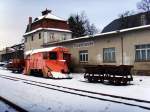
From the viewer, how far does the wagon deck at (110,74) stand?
1900cm

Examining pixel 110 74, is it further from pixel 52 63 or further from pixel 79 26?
pixel 79 26

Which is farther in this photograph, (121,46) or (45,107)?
(121,46)

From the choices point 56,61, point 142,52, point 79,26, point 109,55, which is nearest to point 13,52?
point 79,26

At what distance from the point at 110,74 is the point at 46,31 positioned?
32659mm

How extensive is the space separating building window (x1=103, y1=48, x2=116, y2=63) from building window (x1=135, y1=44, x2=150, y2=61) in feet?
10.1

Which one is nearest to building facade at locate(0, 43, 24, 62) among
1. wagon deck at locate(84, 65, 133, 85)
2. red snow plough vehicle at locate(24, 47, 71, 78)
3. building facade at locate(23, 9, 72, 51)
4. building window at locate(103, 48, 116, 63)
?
building facade at locate(23, 9, 72, 51)

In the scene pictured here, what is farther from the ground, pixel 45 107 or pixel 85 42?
pixel 85 42

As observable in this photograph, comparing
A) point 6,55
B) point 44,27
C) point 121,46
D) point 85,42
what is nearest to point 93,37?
point 85,42

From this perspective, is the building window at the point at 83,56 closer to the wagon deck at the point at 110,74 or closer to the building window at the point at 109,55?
the building window at the point at 109,55

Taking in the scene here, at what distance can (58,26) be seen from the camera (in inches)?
2142

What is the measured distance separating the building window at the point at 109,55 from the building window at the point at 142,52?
308cm

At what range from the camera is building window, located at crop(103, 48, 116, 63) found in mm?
29997

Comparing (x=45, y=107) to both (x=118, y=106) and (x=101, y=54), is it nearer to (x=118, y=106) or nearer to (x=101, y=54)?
(x=118, y=106)

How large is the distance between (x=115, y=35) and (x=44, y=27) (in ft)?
78.8
